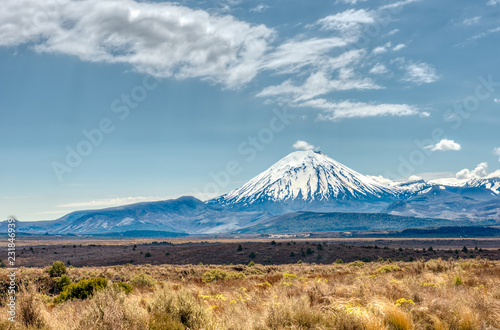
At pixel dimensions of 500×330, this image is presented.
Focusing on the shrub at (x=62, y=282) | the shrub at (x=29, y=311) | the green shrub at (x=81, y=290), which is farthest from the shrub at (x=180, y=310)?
the shrub at (x=62, y=282)

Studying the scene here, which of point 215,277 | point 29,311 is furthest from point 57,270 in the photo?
point 29,311

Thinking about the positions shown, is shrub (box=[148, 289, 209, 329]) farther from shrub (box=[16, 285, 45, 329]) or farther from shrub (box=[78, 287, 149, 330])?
shrub (box=[16, 285, 45, 329])

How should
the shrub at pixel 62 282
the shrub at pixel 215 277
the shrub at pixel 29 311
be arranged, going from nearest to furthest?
the shrub at pixel 29 311, the shrub at pixel 62 282, the shrub at pixel 215 277

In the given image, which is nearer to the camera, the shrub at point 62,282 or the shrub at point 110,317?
the shrub at point 110,317

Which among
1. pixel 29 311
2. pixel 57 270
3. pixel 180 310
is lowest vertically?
pixel 57 270

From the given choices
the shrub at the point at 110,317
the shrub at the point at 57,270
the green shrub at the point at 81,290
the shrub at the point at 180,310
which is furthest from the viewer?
the shrub at the point at 57,270

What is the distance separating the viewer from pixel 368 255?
198 feet

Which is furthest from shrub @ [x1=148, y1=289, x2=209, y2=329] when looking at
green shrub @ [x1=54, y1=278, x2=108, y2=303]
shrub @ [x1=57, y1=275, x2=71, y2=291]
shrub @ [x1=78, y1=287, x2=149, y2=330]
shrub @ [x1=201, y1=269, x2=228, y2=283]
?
shrub @ [x1=57, y1=275, x2=71, y2=291]

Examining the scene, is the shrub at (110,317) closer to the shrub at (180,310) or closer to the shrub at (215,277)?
the shrub at (180,310)

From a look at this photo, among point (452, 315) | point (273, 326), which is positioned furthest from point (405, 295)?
point (273, 326)

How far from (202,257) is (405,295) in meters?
57.3

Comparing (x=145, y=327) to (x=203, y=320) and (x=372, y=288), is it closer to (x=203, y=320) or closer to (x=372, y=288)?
(x=203, y=320)

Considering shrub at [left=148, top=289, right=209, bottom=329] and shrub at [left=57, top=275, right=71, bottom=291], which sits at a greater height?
shrub at [left=148, top=289, right=209, bottom=329]

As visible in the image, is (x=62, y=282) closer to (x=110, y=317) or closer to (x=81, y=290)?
(x=81, y=290)
